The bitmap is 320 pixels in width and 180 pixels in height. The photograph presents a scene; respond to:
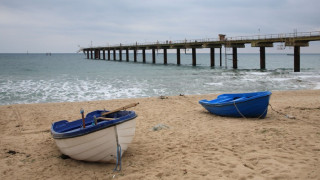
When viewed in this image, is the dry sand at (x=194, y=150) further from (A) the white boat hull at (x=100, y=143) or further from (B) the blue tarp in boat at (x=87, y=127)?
(B) the blue tarp in boat at (x=87, y=127)

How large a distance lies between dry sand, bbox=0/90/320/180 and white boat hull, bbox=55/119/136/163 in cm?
25

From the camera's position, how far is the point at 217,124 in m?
9.39

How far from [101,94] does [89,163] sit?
13118 mm

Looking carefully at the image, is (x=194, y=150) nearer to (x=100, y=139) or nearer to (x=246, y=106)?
(x=100, y=139)

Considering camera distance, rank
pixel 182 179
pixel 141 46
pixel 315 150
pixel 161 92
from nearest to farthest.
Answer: pixel 182 179
pixel 315 150
pixel 161 92
pixel 141 46

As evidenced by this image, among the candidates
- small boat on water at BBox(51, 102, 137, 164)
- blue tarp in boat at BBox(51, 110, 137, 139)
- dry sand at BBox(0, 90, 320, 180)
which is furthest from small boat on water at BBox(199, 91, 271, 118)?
small boat on water at BBox(51, 102, 137, 164)

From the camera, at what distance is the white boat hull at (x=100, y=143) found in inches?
223

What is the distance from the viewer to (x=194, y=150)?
6.73 metres

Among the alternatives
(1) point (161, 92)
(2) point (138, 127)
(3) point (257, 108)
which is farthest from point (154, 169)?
(1) point (161, 92)

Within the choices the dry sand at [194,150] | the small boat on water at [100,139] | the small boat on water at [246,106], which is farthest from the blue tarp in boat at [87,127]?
the small boat on water at [246,106]

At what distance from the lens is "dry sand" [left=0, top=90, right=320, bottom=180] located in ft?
17.7

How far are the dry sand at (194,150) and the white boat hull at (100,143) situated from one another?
0.25 metres

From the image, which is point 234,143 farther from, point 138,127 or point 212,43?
point 212,43

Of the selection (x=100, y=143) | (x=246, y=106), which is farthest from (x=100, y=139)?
(x=246, y=106)
